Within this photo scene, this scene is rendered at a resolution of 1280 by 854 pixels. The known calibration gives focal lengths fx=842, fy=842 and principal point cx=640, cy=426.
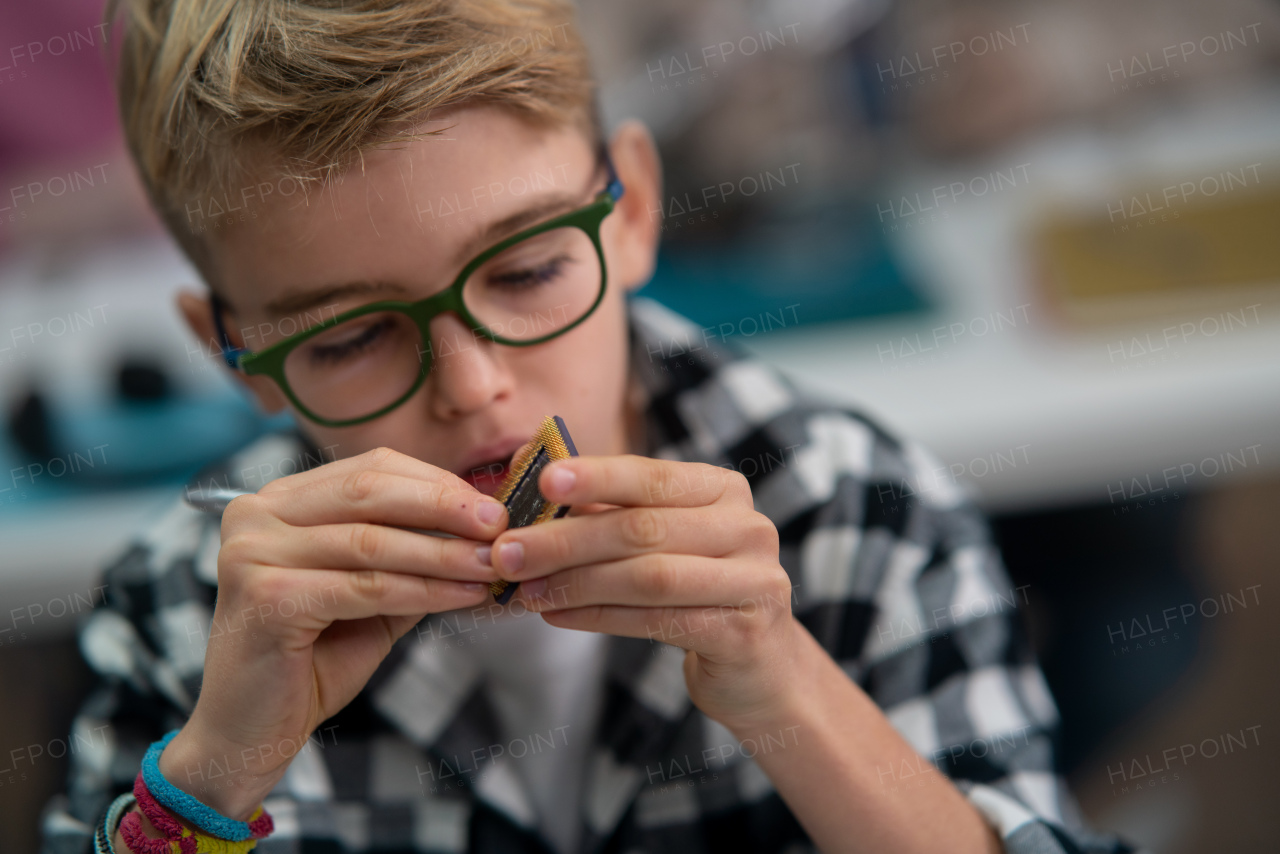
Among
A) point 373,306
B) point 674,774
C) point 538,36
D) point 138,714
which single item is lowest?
point 674,774

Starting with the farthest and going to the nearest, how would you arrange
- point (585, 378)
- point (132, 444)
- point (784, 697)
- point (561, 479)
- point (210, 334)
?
point (132, 444) < point (210, 334) < point (585, 378) < point (784, 697) < point (561, 479)

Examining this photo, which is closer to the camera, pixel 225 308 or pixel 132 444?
pixel 225 308

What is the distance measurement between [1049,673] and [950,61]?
95cm

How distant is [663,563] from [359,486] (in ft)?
0.58

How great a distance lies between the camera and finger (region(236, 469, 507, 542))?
1.52ft

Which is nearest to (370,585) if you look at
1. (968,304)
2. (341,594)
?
(341,594)

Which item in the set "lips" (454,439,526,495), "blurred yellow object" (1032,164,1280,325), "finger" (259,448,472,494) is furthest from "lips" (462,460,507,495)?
"blurred yellow object" (1032,164,1280,325)

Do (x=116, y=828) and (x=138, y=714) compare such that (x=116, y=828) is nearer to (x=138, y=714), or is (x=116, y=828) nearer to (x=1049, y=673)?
(x=138, y=714)

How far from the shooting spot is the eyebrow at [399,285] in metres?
0.56

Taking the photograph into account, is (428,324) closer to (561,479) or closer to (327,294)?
(327,294)

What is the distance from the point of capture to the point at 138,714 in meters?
0.73

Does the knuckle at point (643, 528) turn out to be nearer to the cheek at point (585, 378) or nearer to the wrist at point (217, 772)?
the cheek at point (585, 378)

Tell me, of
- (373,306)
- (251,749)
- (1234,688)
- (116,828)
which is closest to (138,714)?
(116,828)

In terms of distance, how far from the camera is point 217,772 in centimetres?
53
